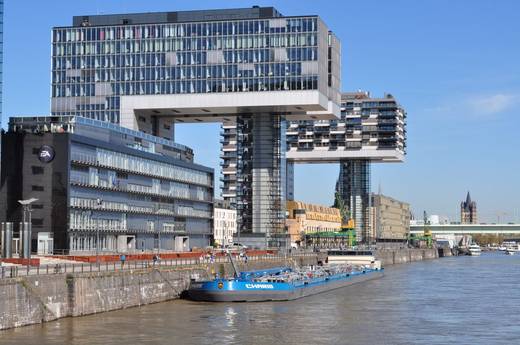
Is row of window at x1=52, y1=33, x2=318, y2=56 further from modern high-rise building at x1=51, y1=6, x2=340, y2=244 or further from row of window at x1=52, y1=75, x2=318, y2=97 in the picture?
row of window at x1=52, y1=75, x2=318, y2=97

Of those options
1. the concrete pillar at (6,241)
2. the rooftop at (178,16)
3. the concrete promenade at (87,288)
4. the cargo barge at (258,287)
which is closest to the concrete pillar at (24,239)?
the concrete pillar at (6,241)

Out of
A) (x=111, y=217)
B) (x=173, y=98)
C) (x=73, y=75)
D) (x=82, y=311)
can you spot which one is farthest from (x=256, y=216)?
(x=82, y=311)

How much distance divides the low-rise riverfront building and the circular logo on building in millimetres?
114

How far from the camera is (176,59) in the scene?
16150cm

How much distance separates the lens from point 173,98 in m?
160

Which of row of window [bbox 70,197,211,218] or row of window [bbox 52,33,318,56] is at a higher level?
row of window [bbox 52,33,318,56]

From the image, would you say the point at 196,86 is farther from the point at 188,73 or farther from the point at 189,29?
the point at 189,29

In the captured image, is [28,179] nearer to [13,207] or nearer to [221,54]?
[13,207]

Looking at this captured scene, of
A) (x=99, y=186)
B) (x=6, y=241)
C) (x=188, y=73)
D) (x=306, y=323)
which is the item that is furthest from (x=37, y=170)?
(x=188, y=73)

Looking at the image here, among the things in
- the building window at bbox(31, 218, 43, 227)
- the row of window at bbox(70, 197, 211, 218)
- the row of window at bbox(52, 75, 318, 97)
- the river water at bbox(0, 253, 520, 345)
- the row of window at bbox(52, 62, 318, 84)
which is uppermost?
the row of window at bbox(52, 62, 318, 84)

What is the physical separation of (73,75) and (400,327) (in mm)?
112843

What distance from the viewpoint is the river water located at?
5456 centimetres

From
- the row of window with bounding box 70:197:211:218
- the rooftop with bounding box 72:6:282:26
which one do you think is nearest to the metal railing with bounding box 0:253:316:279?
the row of window with bounding box 70:197:211:218

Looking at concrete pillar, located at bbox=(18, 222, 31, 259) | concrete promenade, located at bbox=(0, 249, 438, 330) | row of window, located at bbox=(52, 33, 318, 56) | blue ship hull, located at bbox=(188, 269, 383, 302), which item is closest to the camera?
concrete promenade, located at bbox=(0, 249, 438, 330)
